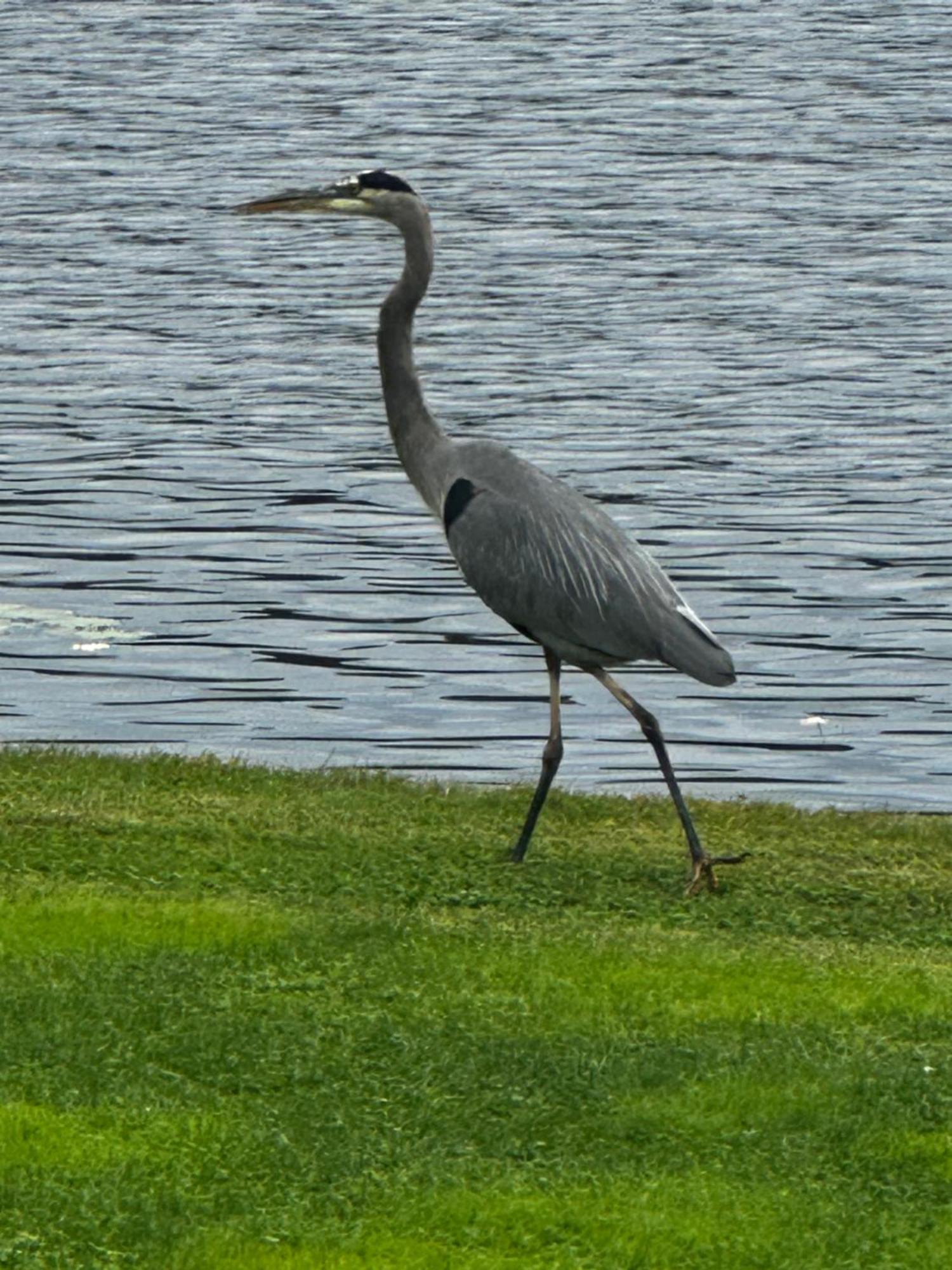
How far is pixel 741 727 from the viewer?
616 inches

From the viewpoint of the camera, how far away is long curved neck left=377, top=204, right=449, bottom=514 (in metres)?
12.1

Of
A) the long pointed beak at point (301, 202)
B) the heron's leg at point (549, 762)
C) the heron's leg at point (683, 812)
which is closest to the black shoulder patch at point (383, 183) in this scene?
the long pointed beak at point (301, 202)

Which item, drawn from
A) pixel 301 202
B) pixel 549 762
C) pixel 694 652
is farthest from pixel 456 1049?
pixel 301 202

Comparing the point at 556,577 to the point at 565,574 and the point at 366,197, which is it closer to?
the point at 565,574

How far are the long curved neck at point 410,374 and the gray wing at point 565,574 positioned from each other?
0.27 m

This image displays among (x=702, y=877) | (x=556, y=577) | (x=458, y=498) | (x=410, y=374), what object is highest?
(x=410, y=374)

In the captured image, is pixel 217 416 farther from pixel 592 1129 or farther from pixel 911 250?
pixel 592 1129

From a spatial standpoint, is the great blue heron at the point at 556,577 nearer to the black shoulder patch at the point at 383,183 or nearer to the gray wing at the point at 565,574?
the gray wing at the point at 565,574

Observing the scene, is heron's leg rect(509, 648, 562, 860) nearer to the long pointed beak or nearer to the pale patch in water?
the long pointed beak

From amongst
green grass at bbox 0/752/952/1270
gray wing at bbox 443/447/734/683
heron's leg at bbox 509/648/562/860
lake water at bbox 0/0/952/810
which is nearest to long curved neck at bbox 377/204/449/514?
gray wing at bbox 443/447/734/683

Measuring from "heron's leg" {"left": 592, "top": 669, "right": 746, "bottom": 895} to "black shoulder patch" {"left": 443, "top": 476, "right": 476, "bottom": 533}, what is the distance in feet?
2.85

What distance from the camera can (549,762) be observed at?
11484 millimetres

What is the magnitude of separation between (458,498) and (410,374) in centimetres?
91

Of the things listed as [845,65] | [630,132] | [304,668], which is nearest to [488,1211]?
[304,668]
